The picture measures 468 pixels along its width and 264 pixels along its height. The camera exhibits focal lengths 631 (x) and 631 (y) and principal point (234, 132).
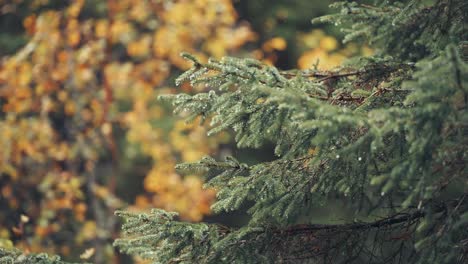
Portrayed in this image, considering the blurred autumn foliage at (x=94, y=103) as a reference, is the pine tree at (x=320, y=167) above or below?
below

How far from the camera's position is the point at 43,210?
26.3 feet

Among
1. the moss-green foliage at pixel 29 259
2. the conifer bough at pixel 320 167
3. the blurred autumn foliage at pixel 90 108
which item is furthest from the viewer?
the blurred autumn foliage at pixel 90 108

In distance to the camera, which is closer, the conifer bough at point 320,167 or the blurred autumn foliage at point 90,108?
the conifer bough at point 320,167

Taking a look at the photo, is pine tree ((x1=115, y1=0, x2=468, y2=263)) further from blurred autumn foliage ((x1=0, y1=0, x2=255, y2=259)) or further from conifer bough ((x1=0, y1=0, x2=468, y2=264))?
blurred autumn foliage ((x1=0, y1=0, x2=255, y2=259))

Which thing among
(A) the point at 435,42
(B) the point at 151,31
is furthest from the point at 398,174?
(B) the point at 151,31

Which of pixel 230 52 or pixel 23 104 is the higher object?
pixel 230 52

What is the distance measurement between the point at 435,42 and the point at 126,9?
6625mm

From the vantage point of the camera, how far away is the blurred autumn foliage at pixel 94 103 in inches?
320

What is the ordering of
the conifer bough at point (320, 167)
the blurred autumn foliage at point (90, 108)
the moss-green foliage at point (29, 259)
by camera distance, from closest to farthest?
the conifer bough at point (320, 167) → the moss-green foliage at point (29, 259) → the blurred autumn foliage at point (90, 108)

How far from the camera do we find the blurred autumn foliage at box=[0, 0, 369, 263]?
26.7 feet

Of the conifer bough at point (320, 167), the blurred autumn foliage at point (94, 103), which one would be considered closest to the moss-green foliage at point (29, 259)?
the conifer bough at point (320, 167)

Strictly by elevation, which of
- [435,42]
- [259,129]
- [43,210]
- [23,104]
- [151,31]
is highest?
[151,31]

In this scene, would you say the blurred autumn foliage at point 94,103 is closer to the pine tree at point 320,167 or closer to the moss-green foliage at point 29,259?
the moss-green foliage at point 29,259

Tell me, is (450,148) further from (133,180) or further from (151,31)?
(133,180)
